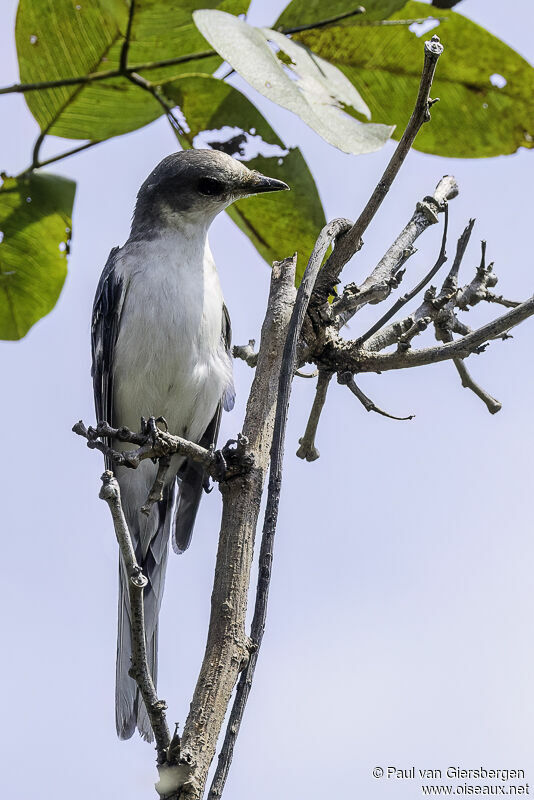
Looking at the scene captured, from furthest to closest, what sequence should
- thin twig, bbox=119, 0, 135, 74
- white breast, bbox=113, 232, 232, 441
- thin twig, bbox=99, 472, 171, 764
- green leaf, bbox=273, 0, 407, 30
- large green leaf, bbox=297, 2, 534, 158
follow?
1. white breast, bbox=113, 232, 232, 441
2. large green leaf, bbox=297, 2, 534, 158
3. green leaf, bbox=273, 0, 407, 30
4. thin twig, bbox=119, 0, 135, 74
5. thin twig, bbox=99, 472, 171, 764

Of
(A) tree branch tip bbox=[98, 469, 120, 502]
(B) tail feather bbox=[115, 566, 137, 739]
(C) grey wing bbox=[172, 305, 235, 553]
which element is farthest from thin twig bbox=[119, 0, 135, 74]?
(C) grey wing bbox=[172, 305, 235, 553]

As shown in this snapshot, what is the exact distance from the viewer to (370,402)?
127 inches

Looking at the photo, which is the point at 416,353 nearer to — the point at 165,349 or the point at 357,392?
the point at 357,392

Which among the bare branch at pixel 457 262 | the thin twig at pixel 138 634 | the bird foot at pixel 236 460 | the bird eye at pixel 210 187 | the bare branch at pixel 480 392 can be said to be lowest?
the thin twig at pixel 138 634

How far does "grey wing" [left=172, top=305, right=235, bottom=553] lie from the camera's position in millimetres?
4430

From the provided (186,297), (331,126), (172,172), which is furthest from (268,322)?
(172,172)

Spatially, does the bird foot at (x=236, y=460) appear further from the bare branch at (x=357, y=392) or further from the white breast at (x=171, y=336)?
the white breast at (x=171, y=336)

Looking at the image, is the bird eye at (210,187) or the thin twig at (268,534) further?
the bird eye at (210,187)

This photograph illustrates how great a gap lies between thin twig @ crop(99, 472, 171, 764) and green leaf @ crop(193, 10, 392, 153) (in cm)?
94

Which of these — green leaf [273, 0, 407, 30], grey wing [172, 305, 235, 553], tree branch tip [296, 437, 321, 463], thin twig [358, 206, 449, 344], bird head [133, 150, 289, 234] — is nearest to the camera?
green leaf [273, 0, 407, 30]

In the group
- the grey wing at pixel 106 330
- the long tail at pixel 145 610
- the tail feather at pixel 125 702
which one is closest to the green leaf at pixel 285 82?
the long tail at pixel 145 610

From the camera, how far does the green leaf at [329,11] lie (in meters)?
2.52

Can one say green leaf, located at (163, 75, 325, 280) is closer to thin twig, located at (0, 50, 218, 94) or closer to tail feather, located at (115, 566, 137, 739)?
thin twig, located at (0, 50, 218, 94)

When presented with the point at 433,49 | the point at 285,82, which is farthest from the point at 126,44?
the point at 433,49
